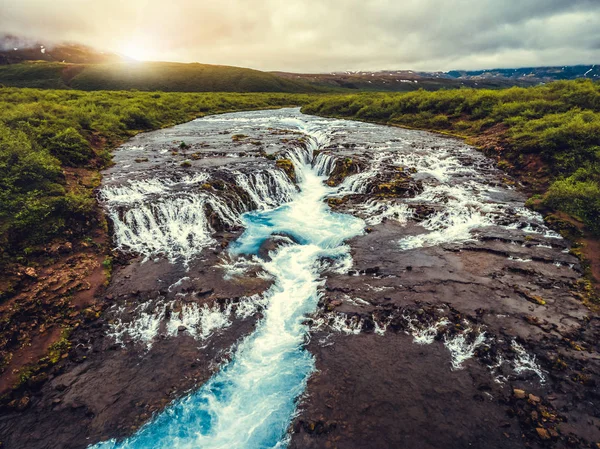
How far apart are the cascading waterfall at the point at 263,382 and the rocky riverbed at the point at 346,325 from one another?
10 centimetres

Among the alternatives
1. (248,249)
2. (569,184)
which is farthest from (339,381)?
(569,184)

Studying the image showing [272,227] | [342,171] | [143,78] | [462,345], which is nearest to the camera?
[462,345]

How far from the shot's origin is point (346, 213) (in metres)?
22.7

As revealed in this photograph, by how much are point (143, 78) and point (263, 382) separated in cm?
18055

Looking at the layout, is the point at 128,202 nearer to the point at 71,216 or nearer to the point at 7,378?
the point at 71,216

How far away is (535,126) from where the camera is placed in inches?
1230

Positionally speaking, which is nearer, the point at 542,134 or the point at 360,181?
the point at 360,181

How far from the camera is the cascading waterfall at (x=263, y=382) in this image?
9.07 meters

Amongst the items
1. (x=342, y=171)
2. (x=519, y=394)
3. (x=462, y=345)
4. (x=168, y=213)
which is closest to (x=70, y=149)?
(x=168, y=213)

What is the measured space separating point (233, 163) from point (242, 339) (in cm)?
2005

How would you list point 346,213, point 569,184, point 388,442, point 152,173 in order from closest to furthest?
point 388,442 → point 569,184 → point 346,213 → point 152,173

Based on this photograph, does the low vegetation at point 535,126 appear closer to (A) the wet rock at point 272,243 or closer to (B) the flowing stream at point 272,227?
(B) the flowing stream at point 272,227

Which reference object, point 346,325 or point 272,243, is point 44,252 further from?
point 346,325

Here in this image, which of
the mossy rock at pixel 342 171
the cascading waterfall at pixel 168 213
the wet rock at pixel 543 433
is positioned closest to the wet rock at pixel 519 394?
the wet rock at pixel 543 433
